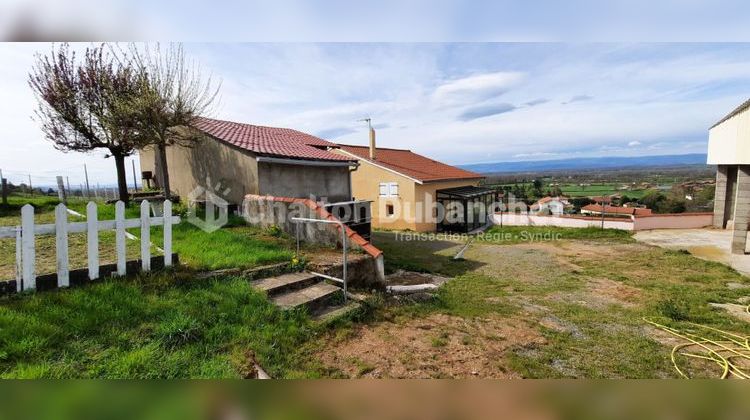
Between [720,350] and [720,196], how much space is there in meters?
16.9

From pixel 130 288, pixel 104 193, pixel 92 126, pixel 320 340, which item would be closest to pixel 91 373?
pixel 130 288

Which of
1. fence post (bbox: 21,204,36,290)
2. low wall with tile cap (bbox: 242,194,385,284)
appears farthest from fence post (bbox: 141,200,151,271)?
low wall with tile cap (bbox: 242,194,385,284)

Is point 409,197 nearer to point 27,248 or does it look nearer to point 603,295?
point 603,295

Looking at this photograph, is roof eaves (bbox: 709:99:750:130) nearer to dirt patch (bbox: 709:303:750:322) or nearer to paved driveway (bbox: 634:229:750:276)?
paved driveway (bbox: 634:229:750:276)

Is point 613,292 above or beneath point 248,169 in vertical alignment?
beneath

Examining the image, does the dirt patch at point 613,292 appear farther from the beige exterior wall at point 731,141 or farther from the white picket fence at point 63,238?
the white picket fence at point 63,238

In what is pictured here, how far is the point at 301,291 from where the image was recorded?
487 centimetres

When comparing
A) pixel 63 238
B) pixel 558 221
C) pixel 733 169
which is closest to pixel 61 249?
pixel 63 238

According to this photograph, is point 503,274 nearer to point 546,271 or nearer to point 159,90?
point 546,271

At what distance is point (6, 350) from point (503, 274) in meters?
8.96

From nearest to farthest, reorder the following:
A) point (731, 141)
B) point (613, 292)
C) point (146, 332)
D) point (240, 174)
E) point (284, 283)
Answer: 1. point (146, 332)
2. point (284, 283)
3. point (613, 292)
4. point (240, 174)
5. point (731, 141)

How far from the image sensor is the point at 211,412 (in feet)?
3.65

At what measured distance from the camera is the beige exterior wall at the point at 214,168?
922cm

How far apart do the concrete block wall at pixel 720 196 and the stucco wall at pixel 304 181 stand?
17.4 meters
